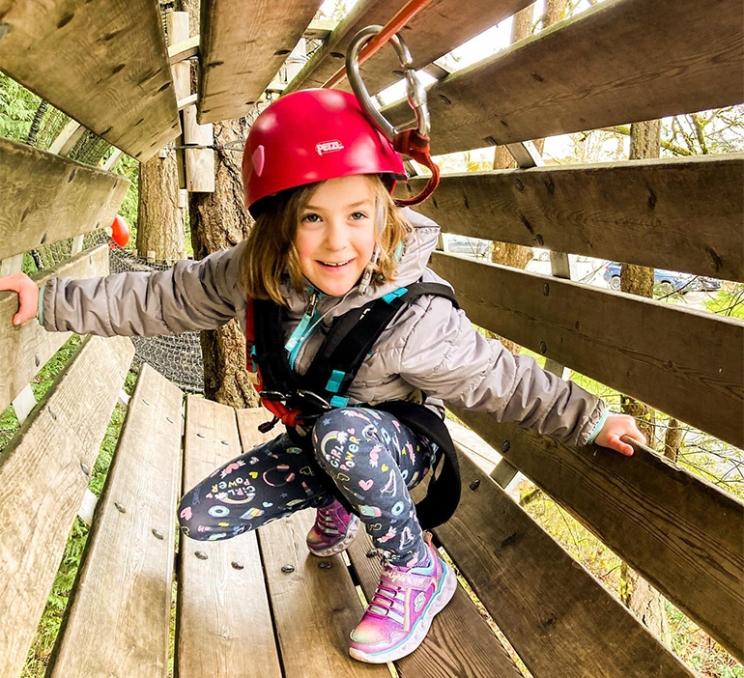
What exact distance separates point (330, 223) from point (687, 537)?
1173 mm

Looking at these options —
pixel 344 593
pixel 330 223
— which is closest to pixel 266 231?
pixel 330 223

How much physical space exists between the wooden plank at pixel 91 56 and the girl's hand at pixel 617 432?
4.85 ft

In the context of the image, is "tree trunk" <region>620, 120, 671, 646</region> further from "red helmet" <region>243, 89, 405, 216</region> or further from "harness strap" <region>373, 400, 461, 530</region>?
"red helmet" <region>243, 89, 405, 216</region>

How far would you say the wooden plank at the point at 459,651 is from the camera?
196 cm

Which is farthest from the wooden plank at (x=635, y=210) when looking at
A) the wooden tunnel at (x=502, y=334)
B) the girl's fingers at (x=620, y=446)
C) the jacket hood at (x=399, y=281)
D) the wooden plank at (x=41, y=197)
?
the wooden plank at (x=41, y=197)

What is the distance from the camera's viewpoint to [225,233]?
4.40 m

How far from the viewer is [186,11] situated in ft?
17.4

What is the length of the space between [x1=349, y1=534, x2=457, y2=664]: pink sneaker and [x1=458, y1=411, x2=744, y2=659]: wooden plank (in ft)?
1.58

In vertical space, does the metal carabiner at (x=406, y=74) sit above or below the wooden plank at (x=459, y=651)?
above

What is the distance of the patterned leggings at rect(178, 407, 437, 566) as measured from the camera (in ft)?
6.34

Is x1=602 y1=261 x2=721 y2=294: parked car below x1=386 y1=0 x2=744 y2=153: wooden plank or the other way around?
below

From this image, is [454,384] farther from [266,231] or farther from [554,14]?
[554,14]

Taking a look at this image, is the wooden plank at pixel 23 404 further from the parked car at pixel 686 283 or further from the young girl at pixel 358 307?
the parked car at pixel 686 283

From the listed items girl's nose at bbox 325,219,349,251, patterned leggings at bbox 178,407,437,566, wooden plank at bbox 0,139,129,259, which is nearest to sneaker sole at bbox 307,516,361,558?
patterned leggings at bbox 178,407,437,566
